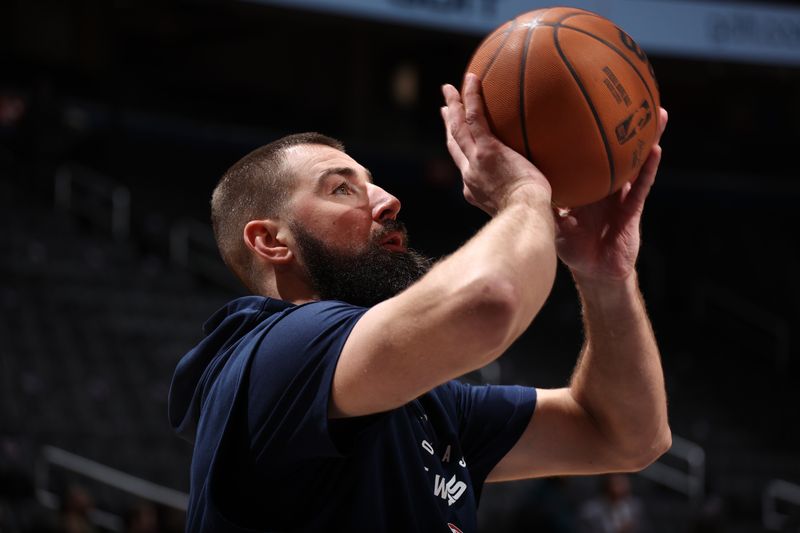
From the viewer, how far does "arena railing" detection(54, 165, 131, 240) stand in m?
12.3

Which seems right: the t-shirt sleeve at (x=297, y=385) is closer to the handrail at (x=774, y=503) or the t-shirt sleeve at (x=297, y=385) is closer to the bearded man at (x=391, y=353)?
the bearded man at (x=391, y=353)

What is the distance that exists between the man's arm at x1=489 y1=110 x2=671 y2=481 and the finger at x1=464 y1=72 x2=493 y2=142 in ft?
1.14

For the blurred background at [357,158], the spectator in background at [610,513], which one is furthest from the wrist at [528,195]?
the spectator in background at [610,513]

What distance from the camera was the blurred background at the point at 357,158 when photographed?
8281 millimetres

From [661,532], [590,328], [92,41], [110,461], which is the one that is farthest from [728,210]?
[590,328]

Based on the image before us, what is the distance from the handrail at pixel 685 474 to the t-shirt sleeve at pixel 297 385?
8.56m

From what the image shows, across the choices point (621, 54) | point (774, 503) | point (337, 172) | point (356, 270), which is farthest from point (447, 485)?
point (774, 503)

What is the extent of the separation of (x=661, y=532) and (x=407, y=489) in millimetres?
7903

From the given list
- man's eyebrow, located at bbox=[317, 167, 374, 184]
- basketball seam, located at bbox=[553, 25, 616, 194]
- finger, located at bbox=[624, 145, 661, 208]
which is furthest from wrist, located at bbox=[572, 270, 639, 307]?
man's eyebrow, located at bbox=[317, 167, 374, 184]

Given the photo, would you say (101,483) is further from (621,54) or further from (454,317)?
(454,317)

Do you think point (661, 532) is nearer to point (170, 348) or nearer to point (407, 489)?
point (170, 348)

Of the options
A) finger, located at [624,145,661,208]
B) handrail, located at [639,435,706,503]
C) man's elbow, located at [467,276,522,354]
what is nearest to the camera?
man's elbow, located at [467,276,522,354]

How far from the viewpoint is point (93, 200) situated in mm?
12875

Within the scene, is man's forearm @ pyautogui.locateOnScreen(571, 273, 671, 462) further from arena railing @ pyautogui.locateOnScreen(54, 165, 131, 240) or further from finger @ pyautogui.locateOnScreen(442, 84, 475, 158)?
arena railing @ pyautogui.locateOnScreen(54, 165, 131, 240)
